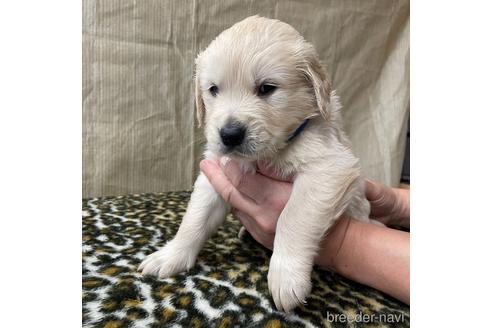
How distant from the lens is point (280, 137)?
1.49 meters

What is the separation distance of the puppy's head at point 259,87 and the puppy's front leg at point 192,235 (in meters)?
0.40

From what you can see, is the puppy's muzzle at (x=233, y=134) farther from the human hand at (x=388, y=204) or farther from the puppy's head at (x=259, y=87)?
the human hand at (x=388, y=204)

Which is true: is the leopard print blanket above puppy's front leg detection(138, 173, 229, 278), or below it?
below

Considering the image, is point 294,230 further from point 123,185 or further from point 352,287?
point 123,185

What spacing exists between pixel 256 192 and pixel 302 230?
1.21ft

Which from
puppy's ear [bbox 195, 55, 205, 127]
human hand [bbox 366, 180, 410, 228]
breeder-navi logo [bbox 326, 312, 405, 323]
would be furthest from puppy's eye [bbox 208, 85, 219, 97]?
human hand [bbox 366, 180, 410, 228]

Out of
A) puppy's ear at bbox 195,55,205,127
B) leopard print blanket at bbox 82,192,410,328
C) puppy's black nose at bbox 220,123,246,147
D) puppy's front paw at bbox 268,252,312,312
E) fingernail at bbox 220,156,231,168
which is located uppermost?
puppy's ear at bbox 195,55,205,127

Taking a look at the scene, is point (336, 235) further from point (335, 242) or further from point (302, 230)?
point (302, 230)

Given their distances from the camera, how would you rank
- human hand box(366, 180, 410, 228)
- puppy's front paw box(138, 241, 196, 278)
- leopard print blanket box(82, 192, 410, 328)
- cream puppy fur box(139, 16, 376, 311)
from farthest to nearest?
1. human hand box(366, 180, 410, 228)
2. puppy's front paw box(138, 241, 196, 278)
3. cream puppy fur box(139, 16, 376, 311)
4. leopard print blanket box(82, 192, 410, 328)

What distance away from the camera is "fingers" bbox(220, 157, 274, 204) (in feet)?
5.45

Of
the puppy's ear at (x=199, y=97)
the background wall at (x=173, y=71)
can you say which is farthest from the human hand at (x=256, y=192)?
the background wall at (x=173, y=71)

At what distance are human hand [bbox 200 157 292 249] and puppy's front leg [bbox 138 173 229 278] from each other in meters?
0.09

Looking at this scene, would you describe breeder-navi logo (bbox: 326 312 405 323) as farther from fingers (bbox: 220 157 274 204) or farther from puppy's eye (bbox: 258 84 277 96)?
puppy's eye (bbox: 258 84 277 96)

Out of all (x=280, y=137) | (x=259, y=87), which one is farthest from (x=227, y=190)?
(x=259, y=87)
